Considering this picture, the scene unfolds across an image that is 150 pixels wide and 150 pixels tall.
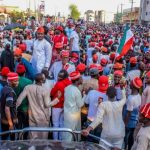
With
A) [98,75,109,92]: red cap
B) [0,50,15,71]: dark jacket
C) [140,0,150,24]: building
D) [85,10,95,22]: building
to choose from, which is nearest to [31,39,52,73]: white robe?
[0,50,15,71]: dark jacket

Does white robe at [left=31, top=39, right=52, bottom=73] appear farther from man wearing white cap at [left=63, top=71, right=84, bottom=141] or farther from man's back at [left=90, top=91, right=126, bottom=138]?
man's back at [left=90, top=91, right=126, bottom=138]

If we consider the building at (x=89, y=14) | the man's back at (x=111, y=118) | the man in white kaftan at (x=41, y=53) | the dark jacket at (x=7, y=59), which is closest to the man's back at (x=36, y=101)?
the man's back at (x=111, y=118)

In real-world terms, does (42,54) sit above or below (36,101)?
above

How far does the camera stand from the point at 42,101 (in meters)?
6.79

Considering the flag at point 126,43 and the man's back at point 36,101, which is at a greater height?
the flag at point 126,43

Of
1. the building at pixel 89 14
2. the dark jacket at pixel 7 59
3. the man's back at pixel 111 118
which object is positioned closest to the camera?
the man's back at pixel 111 118

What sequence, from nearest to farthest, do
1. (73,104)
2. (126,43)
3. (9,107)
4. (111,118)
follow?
(111,118) → (9,107) → (73,104) → (126,43)

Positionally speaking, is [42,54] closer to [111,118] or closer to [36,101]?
[36,101]

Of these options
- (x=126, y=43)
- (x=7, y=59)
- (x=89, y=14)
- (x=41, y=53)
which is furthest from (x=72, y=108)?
(x=89, y=14)

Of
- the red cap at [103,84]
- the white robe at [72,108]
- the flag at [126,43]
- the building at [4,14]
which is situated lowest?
the white robe at [72,108]

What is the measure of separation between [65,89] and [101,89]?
673mm

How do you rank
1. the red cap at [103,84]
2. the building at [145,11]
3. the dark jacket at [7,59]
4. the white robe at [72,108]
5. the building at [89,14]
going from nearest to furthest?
the red cap at [103,84] < the white robe at [72,108] < the dark jacket at [7,59] < the building at [145,11] < the building at [89,14]

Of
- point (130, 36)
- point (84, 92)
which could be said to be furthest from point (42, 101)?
point (130, 36)

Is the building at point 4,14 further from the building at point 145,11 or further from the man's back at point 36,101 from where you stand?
the man's back at point 36,101
